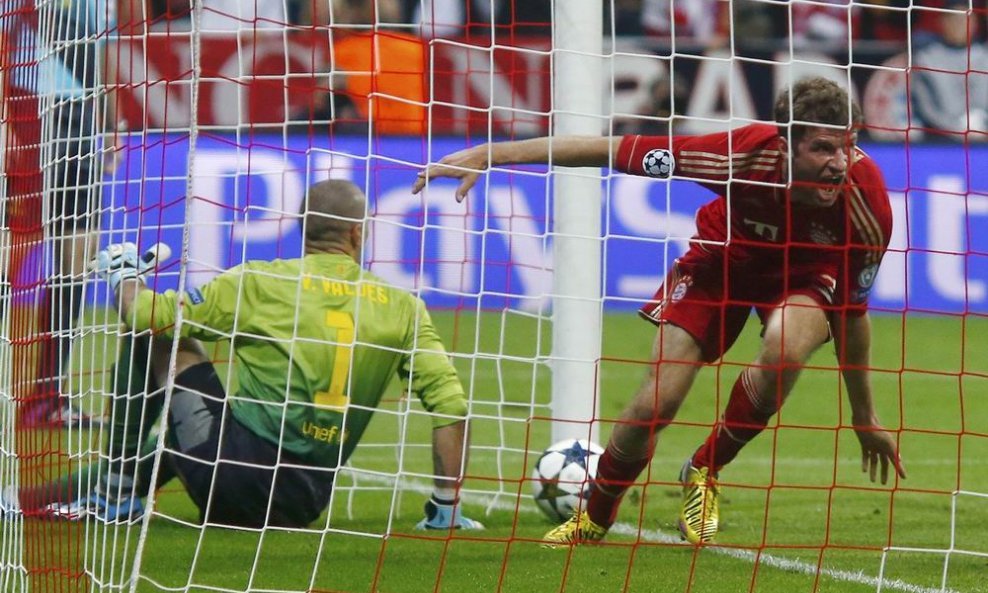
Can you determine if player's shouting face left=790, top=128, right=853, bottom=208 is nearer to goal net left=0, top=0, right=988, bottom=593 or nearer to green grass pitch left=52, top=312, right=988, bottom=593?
goal net left=0, top=0, right=988, bottom=593

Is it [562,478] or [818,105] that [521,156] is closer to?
[818,105]

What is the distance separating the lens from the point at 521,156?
183 inches

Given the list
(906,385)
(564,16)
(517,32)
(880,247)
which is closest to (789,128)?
(880,247)

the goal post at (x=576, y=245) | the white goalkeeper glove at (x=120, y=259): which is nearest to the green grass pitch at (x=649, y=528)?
the goal post at (x=576, y=245)

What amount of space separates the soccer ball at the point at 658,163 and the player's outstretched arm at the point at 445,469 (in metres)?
1.36

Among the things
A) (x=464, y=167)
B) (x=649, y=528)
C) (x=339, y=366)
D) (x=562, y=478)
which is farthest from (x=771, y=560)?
(x=464, y=167)

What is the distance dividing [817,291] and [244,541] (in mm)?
2116

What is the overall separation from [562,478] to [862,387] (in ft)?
3.91

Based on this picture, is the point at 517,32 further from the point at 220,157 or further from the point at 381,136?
the point at 220,157

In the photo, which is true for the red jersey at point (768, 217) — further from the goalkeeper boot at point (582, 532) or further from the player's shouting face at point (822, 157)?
the goalkeeper boot at point (582, 532)

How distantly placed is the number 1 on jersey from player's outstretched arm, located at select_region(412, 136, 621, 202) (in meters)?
1.01

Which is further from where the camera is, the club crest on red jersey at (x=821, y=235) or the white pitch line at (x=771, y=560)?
the club crest on red jersey at (x=821, y=235)

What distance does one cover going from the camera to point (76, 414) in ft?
16.3

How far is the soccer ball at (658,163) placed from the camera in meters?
4.75
